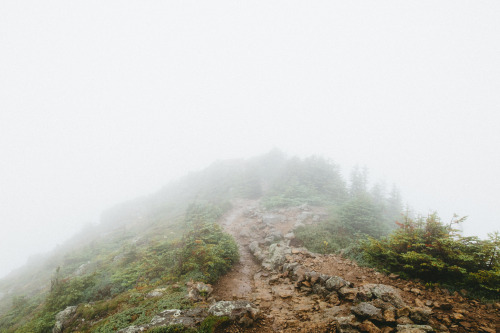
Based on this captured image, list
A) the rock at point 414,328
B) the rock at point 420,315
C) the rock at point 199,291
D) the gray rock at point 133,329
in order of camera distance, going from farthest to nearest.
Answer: the rock at point 199,291
the gray rock at point 133,329
the rock at point 420,315
the rock at point 414,328

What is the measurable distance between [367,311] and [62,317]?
1031 cm

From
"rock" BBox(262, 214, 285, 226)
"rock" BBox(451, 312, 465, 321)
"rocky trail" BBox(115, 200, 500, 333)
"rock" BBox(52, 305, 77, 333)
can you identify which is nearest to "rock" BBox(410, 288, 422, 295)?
"rocky trail" BBox(115, 200, 500, 333)

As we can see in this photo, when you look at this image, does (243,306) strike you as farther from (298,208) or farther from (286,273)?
(298,208)

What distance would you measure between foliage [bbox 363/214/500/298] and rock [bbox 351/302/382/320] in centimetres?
261

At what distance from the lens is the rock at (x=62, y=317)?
6.64 m

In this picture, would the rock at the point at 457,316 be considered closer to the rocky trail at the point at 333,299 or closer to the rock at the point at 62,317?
the rocky trail at the point at 333,299

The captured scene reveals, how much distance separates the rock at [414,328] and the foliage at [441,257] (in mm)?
2656

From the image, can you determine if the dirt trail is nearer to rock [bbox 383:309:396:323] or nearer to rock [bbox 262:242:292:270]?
rock [bbox 262:242:292:270]

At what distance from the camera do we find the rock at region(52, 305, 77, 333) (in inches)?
261

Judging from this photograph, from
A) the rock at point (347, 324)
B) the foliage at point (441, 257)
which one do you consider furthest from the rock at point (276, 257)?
the rock at point (347, 324)

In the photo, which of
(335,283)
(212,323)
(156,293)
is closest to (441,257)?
(335,283)

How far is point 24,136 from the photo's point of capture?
17562 cm

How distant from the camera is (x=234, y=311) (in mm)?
5598

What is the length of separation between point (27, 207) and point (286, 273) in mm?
132124
